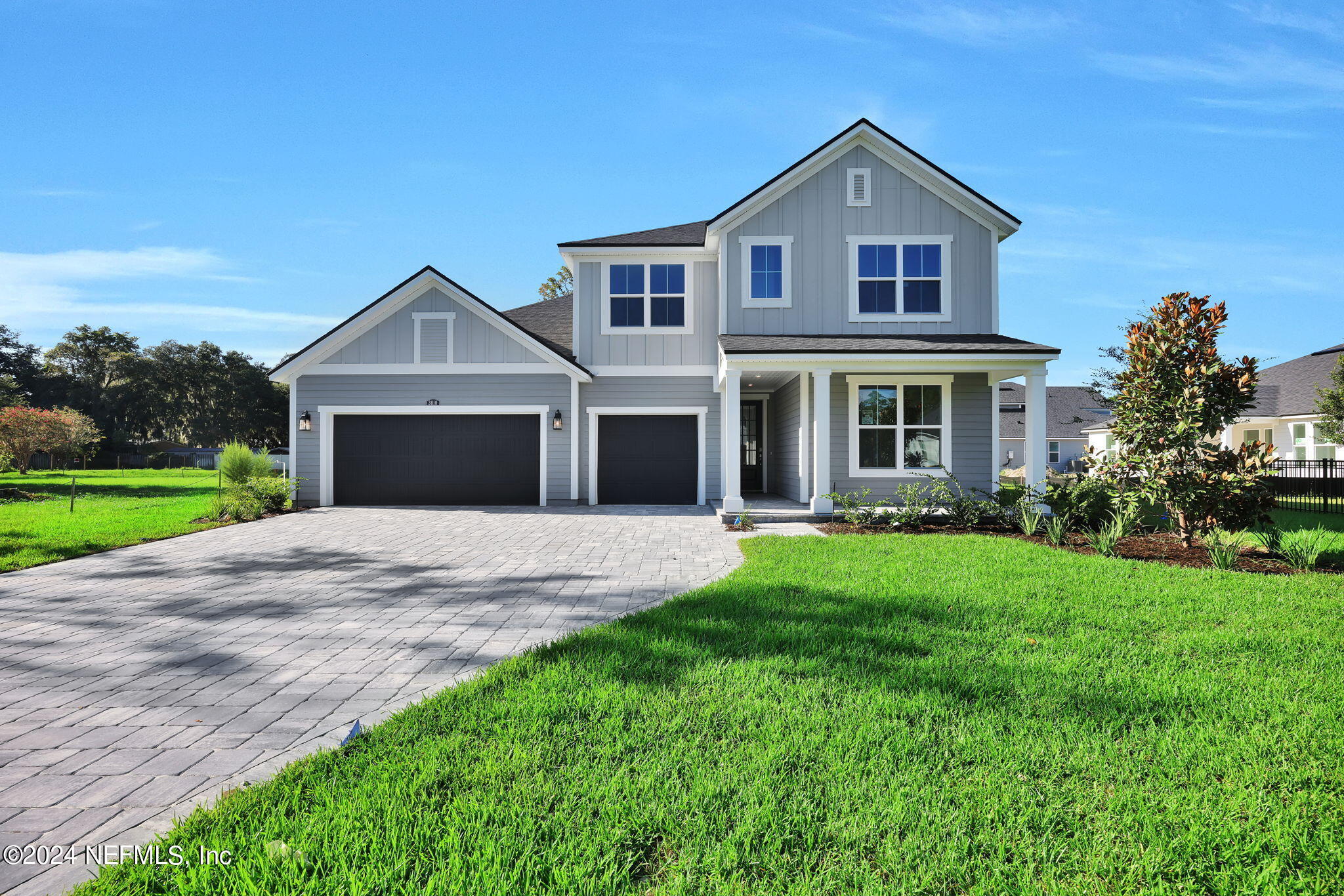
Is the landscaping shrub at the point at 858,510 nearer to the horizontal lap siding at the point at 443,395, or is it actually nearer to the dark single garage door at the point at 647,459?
the dark single garage door at the point at 647,459

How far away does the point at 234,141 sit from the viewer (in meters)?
13.7

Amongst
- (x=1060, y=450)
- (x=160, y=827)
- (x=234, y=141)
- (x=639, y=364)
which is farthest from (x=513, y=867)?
(x=1060, y=450)

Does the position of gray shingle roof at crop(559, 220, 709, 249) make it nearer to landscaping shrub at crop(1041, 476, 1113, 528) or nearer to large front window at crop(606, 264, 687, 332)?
large front window at crop(606, 264, 687, 332)

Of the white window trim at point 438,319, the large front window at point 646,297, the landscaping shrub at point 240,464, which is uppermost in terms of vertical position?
the large front window at point 646,297

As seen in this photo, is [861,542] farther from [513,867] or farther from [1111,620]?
[513,867]

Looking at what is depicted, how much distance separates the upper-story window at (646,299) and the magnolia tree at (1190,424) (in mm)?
8815

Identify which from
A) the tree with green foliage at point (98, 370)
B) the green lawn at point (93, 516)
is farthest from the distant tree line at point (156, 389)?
the green lawn at point (93, 516)

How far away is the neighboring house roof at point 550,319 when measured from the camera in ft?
56.4

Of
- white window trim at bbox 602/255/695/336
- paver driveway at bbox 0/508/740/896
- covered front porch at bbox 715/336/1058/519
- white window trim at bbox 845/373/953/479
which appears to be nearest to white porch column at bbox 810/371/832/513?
covered front porch at bbox 715/336/1058/519

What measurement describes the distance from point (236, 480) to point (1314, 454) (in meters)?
35.7

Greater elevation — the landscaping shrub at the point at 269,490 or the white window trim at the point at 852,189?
the white window trim at the point at 852,189

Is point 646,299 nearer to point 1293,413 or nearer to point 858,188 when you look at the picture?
point 858,188

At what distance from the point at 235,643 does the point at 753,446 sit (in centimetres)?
1446

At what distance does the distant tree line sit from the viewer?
151 ft
